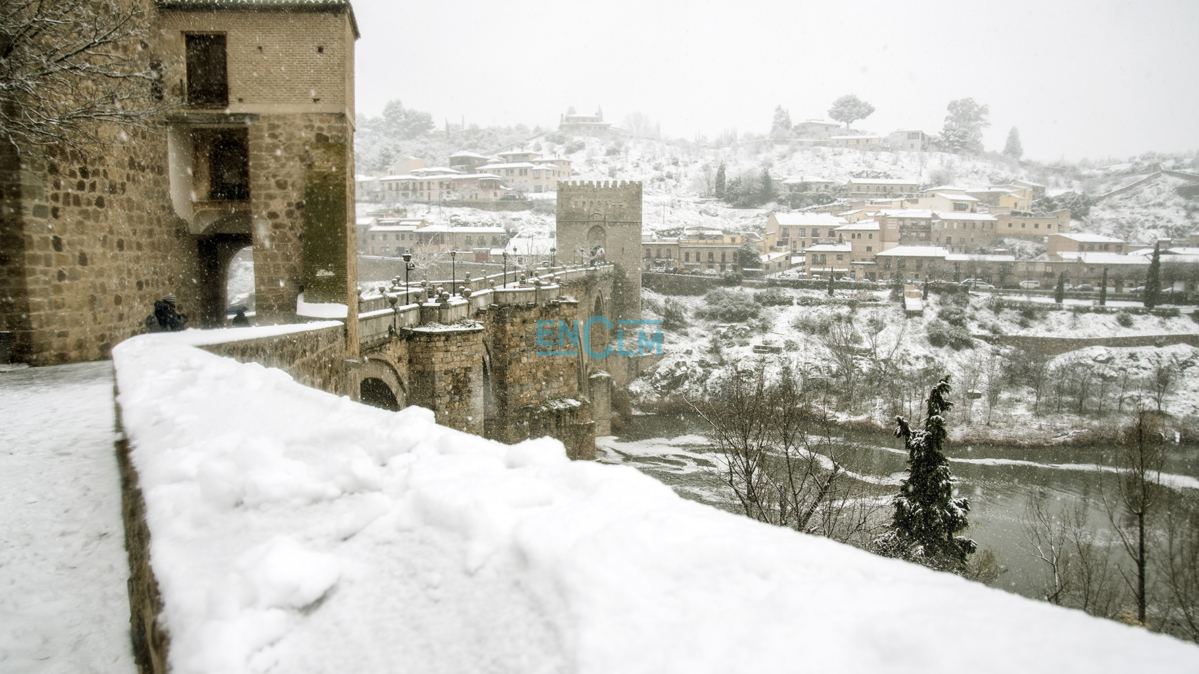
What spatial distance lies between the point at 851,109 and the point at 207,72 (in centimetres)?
12392

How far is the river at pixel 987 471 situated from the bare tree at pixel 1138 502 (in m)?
0.65

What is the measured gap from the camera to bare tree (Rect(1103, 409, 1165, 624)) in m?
13.5

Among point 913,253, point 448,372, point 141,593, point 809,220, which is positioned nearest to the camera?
point 141,593

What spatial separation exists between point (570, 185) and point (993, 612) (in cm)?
4291

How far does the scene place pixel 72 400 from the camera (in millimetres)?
5773

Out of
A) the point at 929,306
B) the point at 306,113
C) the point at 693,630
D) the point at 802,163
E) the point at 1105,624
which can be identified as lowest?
the point at 929,306

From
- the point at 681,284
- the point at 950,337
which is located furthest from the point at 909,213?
the point at 681,284

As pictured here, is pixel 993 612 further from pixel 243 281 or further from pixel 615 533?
pixel 243 281

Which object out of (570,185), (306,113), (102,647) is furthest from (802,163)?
(102,647)

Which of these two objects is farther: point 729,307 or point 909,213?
point 909,213

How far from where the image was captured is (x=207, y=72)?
32.2ft

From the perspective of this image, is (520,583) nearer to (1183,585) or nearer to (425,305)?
(425,305)

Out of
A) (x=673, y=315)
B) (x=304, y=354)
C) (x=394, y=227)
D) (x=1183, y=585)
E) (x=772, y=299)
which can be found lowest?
(x=1183, y=585)

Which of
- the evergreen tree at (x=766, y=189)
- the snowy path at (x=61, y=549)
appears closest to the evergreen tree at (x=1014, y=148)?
the evergreen tree at (x=766, y=189)
